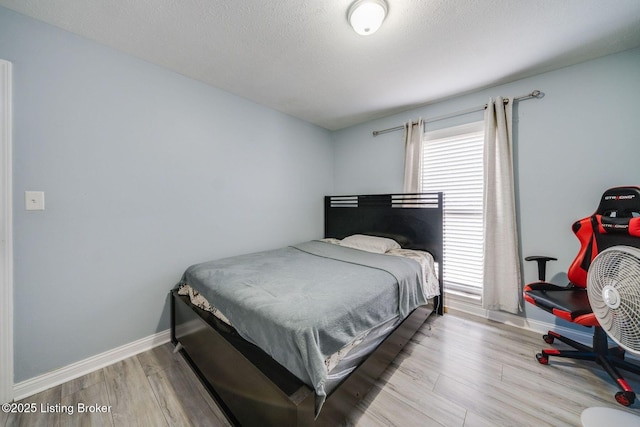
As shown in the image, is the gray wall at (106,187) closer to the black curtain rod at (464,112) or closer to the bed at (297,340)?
the bed at (297,340)

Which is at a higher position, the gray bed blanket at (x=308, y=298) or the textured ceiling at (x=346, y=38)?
the textured ceiling at (x=346, y=38)

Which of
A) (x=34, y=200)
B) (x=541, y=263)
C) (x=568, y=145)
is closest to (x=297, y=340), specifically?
(x=34, y=200)

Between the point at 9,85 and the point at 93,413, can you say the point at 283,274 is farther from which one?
the point at 9,85

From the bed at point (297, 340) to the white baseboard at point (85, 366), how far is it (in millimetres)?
180

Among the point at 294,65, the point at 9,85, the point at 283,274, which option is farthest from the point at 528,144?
the point at 9,85

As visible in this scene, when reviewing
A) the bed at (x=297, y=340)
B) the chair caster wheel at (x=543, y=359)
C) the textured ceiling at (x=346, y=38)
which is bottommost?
the chair caster wheel at (x=543, y=359)

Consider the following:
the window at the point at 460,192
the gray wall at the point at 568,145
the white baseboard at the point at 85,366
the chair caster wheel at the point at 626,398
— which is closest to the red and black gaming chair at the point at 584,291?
the chair caster wheel at the point at 626,398

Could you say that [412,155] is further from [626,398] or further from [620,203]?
Answer: [626,398]

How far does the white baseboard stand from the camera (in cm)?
145

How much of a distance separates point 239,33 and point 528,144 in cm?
267

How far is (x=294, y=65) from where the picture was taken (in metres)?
1.98

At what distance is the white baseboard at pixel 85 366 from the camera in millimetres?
1447

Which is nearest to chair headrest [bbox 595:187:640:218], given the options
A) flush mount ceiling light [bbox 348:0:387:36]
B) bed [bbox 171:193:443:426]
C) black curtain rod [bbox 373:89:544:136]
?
black curtain rod [bbox 373:89:544:136]

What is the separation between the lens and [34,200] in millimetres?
1468
